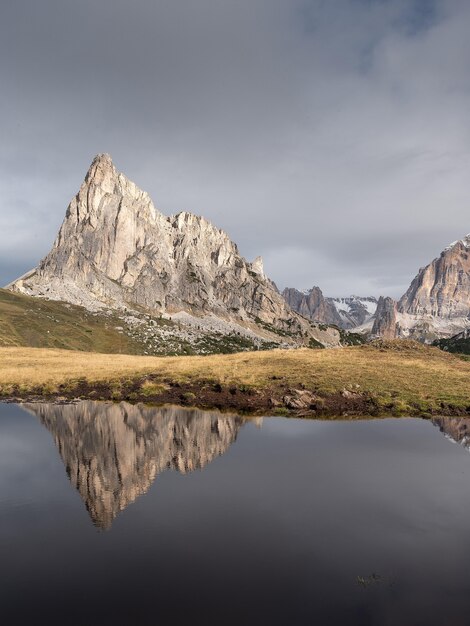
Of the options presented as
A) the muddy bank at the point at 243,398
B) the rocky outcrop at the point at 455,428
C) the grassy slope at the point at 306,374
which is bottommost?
the rocky outcrop at the point at 455,428

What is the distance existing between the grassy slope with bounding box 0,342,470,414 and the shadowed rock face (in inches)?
493

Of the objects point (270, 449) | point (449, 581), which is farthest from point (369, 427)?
point (449, 581)

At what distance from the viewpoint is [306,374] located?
57719 mm

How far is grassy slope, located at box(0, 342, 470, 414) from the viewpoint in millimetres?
50219

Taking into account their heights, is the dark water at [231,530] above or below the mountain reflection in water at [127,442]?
below

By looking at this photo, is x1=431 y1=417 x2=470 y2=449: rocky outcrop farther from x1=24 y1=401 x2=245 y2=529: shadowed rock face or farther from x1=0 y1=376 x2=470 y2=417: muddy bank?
x1=24 y1=401 x2=245 y2=529: shadowed rock face

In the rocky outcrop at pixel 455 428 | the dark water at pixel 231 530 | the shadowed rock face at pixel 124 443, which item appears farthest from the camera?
the rocky outcrop at pixel 455 428

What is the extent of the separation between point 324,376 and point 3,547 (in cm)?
4444

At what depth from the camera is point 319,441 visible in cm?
3331

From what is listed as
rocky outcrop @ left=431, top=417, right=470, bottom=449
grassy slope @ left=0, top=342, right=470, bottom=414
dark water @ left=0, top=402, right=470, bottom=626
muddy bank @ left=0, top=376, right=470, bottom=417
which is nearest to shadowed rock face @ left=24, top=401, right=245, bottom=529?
dark water @ left=0, top=402, right=470, bottom=626

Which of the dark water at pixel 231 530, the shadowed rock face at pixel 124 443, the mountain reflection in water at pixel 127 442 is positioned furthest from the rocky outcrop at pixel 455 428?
the shadowed rock face at pixel 124 443

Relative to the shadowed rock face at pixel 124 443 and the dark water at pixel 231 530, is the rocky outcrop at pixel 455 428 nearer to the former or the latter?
the dark water at pixel 231 530

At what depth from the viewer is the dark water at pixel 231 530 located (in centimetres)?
1382

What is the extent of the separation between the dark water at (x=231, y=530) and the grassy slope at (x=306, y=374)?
54.7 ft
